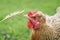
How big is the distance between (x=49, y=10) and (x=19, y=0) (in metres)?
2.10

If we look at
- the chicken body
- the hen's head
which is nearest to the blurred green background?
the chicken body

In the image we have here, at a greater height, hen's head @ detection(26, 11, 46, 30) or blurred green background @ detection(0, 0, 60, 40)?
blurred green background @ detection(0, 0, 60, 40)

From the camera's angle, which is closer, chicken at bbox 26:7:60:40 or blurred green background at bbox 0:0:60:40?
chicken at bbox 26:7:60:40

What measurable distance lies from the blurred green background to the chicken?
4.69ft

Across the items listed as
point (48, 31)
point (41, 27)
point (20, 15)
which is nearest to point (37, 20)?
Answer: point (41, 27)

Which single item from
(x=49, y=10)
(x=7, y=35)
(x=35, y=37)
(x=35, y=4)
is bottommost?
(x=35, y=37)

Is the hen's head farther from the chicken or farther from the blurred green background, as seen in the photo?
the blurred green background

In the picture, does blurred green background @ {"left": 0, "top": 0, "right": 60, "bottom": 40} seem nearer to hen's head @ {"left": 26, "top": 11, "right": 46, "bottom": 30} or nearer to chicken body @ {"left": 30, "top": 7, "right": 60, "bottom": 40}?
chicken body @ {"left": 30, "top": 7, "right": 60, "bottom": 40}

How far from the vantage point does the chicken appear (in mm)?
4906

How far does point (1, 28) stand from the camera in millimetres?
8500

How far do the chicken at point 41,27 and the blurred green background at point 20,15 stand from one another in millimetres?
1430

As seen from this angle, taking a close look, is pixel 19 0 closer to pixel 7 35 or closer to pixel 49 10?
pixel 49 10

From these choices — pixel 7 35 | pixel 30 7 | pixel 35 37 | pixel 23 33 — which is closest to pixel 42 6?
pixel 30 7

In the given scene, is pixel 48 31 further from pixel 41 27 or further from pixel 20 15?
pixel 20 15
